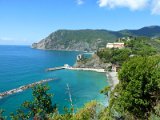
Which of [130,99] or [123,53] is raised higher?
[130,99]

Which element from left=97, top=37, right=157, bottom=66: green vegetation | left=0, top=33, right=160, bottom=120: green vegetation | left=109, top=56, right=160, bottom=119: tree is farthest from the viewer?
left=97, top=37, right=157, bottom=66: green vegetation

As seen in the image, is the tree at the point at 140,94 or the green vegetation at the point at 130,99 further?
the tree at the point at 140,94

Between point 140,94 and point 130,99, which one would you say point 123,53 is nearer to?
point 140,94

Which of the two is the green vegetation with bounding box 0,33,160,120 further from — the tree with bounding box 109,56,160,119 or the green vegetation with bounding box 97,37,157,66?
the green vegetation with bounding box 97,37,157,66

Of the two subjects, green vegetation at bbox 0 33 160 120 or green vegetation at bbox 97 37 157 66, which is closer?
green vegetation at bbox 0 33 160 120

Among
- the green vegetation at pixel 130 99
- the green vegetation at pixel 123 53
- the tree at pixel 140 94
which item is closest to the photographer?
the green vegetation at pixel 130 99

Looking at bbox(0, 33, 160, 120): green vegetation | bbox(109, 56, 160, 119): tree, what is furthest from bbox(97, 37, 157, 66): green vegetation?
bbox(109, 56, 160, 119): tree

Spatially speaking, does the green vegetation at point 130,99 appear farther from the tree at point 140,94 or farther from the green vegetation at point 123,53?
the green vegetation at point 123,53

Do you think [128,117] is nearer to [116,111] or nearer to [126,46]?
[116,111]

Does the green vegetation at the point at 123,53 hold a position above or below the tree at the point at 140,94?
below

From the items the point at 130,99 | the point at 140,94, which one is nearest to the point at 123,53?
the point at 140,94

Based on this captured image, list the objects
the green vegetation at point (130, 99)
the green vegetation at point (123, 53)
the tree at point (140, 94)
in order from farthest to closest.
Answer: the green vegetation at point (123, 53), the tree at point (140, 94), the green vegetation at point (130, 99)

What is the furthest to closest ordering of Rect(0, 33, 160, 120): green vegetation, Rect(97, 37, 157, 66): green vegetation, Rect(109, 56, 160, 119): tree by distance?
Rect(97, 37, 157, 66): green vegetation, Rect(109, 56, 160, 119): tree, Rect(0, 33, 160, 120): green vegetation

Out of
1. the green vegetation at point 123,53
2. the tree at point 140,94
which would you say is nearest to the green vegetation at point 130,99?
the tree at point 140,94
